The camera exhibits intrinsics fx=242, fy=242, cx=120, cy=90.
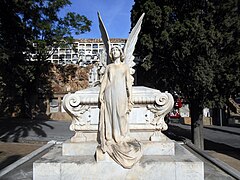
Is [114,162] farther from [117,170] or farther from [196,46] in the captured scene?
[196,46]

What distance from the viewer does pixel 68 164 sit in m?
3.85

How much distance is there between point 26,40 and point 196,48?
788 centimetres

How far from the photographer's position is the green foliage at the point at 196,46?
9.18m

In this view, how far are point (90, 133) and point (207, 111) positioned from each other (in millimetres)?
21942

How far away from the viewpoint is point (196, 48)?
9320 mm

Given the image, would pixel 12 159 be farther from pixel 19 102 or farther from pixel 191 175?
pixel 19 102

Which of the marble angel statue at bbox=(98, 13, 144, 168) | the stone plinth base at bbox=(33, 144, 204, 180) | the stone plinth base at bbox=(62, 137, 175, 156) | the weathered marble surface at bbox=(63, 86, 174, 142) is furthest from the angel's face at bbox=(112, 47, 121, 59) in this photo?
the stone plinth base at bbox=(33, 144, 204, 180)

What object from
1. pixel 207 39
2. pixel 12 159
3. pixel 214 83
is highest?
pixel 207 39

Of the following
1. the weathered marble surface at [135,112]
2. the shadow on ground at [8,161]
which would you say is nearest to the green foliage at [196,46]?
the weathered marble surface at [135,112]

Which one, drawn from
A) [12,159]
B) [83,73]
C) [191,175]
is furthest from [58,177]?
[83,73]

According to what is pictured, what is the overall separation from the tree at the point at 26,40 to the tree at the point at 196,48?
533 cm

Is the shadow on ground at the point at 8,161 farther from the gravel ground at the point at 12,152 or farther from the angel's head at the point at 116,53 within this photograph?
the angel's head at the point at 116,53

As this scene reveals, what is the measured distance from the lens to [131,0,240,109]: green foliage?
30.1ft

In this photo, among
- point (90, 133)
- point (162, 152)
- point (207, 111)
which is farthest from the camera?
point (207, 111)
